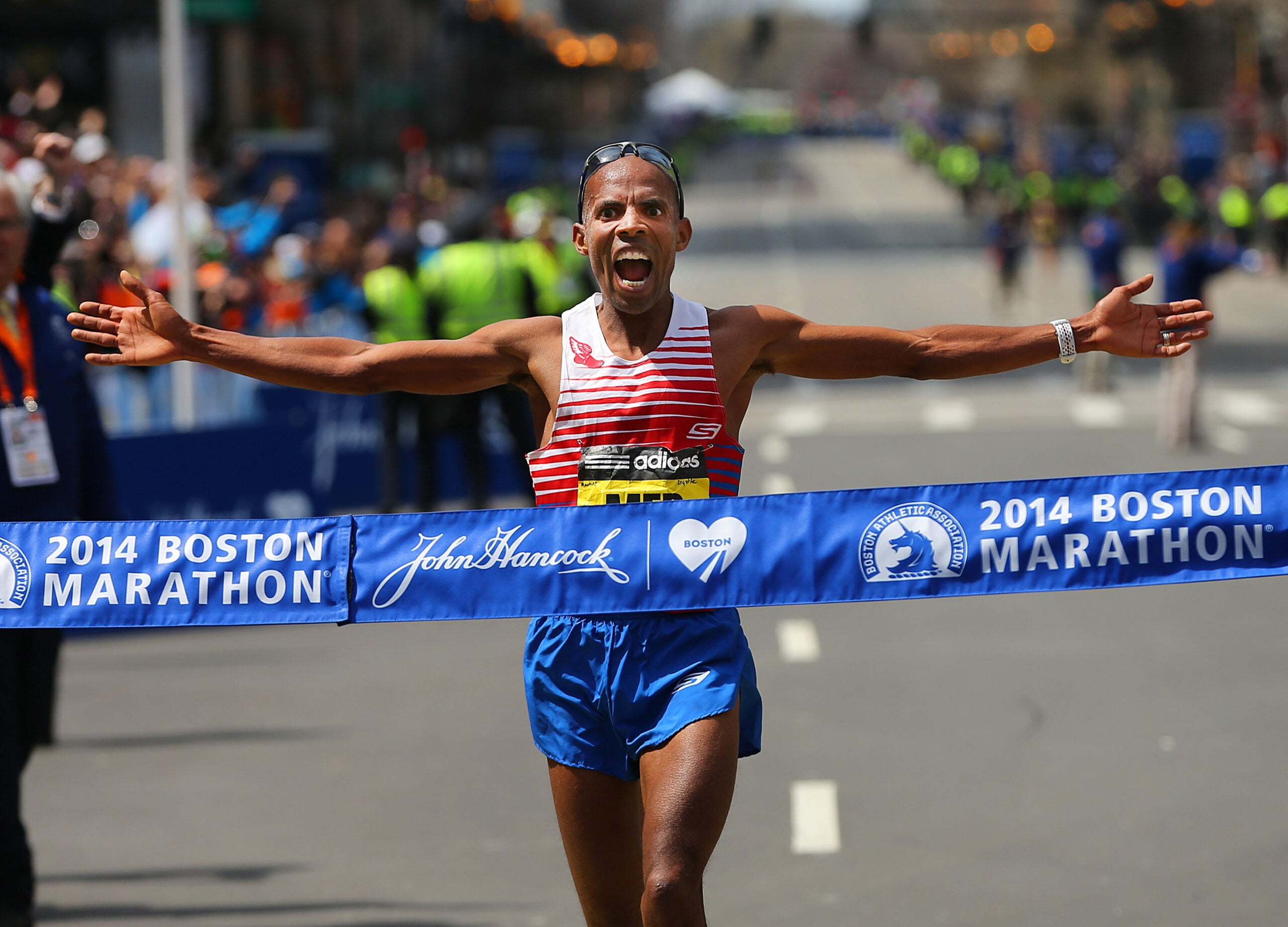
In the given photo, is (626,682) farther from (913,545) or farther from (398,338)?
(398,338)

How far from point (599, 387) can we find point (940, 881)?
259 cm

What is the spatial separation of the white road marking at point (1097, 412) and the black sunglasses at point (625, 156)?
15.2 meters

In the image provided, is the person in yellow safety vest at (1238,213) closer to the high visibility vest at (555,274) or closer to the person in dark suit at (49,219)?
the high visibility vest at (555,274)

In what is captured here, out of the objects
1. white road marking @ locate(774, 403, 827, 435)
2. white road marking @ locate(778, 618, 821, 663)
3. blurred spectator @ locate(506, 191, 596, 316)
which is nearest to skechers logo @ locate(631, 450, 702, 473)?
white road marking @ locate(778, 618, 821, 663)

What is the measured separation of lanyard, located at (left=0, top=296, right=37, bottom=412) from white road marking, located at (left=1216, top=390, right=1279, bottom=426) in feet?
50.1

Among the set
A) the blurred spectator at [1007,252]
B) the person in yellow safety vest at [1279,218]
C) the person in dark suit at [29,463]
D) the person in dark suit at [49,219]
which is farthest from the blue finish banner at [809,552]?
the person in yellow safety vest at [1279,218]

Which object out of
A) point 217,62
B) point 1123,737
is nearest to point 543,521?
point 1123,737

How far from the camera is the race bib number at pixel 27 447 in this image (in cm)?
541

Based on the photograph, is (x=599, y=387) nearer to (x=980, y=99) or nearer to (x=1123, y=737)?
(x=1123, y=737)

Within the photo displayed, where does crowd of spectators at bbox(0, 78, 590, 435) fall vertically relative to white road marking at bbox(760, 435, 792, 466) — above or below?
above

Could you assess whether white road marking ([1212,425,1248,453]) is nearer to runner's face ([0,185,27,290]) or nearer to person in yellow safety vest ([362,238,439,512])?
person in yellow safety vest ([362,238,439,512])

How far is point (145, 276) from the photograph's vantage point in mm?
15133

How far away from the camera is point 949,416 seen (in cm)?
2044

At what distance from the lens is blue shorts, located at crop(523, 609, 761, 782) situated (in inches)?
155
